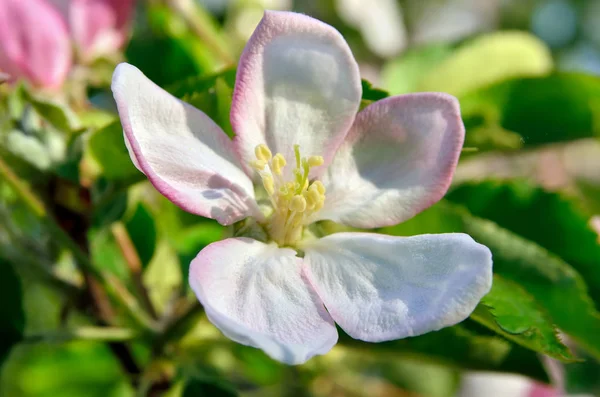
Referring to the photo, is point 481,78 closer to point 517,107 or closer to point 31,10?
point 517,107

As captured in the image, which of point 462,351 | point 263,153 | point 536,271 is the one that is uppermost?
point 263,153

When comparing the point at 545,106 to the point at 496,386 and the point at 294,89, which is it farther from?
the point at 496,386

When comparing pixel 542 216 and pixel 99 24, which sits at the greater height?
pixel 99 24

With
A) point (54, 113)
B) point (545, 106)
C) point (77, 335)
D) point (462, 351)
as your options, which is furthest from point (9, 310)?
point (545, 106)

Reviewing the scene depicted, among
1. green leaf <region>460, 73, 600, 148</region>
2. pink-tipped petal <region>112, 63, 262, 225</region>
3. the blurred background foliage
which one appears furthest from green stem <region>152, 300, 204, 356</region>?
green leaf <region>460, 73, 600, 148</region>

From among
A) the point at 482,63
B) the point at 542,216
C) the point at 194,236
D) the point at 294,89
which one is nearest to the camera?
the point at 294,89

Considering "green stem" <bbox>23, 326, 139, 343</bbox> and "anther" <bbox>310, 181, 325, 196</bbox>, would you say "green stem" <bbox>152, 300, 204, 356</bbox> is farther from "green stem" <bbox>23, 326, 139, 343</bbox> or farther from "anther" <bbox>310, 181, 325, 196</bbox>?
"anther" <bbox>310, 181, 325, 196</bbox>

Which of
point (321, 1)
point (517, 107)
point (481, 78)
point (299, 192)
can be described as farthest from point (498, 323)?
point (321, 1)
